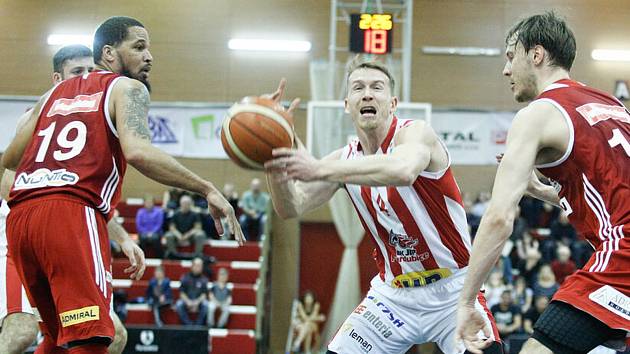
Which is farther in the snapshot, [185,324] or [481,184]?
[481,184]

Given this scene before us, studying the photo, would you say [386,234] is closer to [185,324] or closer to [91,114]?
[91,114]

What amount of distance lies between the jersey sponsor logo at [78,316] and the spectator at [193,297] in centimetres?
979

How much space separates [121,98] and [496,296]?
10.7 metres

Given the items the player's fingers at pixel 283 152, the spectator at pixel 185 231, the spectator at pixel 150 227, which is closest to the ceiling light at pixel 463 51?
the spectator at pixel 185 231

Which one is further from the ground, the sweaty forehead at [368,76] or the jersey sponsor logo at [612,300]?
the sweaty forehead at [368,76]

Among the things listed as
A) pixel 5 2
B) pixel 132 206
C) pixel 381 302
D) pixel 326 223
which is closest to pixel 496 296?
pixel 326 223

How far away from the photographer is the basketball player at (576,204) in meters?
3.31

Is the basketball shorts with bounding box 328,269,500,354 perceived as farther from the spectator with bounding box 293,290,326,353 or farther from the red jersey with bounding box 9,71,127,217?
the spectator with bounding box 293,290,326,353

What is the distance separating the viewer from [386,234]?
4.58m

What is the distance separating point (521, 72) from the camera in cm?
383

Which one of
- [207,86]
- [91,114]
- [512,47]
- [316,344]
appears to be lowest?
[316,344]

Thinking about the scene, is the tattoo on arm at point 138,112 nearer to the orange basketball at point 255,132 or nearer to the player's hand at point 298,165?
the orange basketball at point 255,132

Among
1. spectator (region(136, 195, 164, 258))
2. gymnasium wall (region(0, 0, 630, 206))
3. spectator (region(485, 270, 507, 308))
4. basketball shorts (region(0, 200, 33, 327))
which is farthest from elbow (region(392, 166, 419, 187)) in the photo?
gymnasium wall (region(0, 0, 630, 206))

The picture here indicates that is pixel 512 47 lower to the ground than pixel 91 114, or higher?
higher
